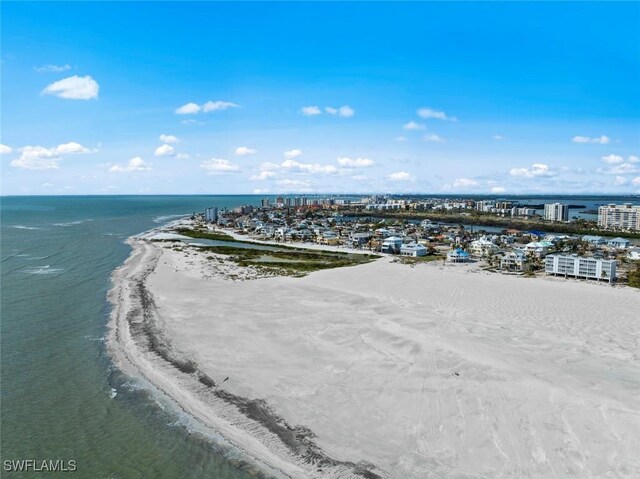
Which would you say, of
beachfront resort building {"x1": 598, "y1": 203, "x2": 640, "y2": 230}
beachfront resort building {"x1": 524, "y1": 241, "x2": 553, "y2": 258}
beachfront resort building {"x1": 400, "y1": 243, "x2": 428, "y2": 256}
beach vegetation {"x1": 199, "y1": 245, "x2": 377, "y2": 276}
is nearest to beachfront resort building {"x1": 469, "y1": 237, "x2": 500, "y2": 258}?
beachfront resort building {"x1": 524, "y1": 241, "x2": 553, "y2": 258}

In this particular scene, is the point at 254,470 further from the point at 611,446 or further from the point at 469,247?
the point at 469,247

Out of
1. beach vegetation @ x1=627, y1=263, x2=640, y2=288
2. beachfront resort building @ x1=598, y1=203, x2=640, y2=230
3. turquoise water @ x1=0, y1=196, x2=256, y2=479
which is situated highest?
beachfront resort building @ x1=598, y1=203, x2=640, y2=230

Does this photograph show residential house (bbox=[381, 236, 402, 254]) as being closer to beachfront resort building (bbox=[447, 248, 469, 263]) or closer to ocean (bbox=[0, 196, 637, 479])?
beachfront resort building (bbox=[447, 248, 469, 263])

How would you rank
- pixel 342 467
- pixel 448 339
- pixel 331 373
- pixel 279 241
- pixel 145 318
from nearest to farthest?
pixel 342 467, pixel 331 373, pixel 448 339, pixel 145 318, pixel 279 241

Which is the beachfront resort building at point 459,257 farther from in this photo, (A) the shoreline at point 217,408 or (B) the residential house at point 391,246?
(A) the shoreline at point 217,408

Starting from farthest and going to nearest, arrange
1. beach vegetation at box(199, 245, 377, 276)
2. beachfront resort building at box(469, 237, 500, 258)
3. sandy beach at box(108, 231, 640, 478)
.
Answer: beachfront resort building at box(469, 237, 500, 258)
beach vegetation at box(199, 245, 377, 276)
sandy beach at box(108, 231, 640, 478)

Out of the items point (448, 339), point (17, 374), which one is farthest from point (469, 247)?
point (17, 374)

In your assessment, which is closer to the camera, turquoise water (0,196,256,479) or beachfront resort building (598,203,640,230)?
turquoise water (0,196,256,479)
